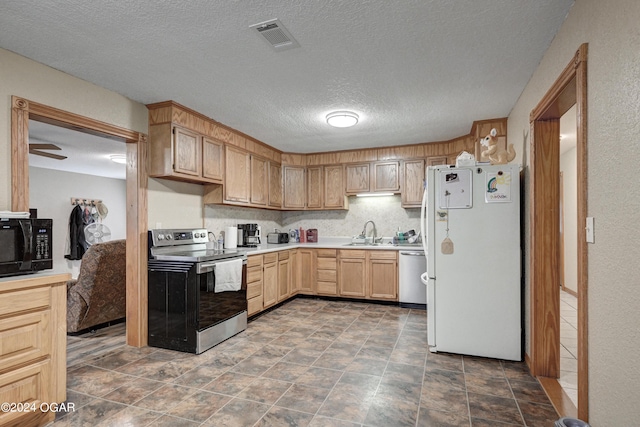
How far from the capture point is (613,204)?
4.63ft

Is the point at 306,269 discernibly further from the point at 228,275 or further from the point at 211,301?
the point at 211,301

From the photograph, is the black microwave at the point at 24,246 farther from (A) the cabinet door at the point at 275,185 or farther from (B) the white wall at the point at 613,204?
(A) the cabinet door at the point at 275,185

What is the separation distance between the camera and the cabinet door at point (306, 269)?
5.19 metres

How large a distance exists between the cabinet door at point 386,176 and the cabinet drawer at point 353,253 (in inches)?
39.9

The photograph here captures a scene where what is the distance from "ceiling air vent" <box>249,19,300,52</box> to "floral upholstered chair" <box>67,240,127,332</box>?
2802 millimetres

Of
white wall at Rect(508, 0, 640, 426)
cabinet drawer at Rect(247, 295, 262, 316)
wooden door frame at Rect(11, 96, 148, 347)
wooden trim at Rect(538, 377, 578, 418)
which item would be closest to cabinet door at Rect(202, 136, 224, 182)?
wooden door frame at Rect(11, 96, 148, 347)

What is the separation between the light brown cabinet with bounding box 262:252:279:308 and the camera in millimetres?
4297

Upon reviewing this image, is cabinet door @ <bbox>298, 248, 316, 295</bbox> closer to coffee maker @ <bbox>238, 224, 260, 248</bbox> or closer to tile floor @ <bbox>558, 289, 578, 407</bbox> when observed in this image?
coffee maker @ <bbox>238, 224, 260, 248</bbox>

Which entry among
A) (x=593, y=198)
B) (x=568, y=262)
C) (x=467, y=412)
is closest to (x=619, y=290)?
(x=593, y=198)

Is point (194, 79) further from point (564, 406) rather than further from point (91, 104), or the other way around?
point (564, 406)

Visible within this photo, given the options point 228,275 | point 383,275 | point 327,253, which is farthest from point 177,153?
point 383,275

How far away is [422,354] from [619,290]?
6.36ft

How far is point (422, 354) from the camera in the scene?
3021mm

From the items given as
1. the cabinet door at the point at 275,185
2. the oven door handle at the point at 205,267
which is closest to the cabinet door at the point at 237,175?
the cabinet door at the point at 275,185
